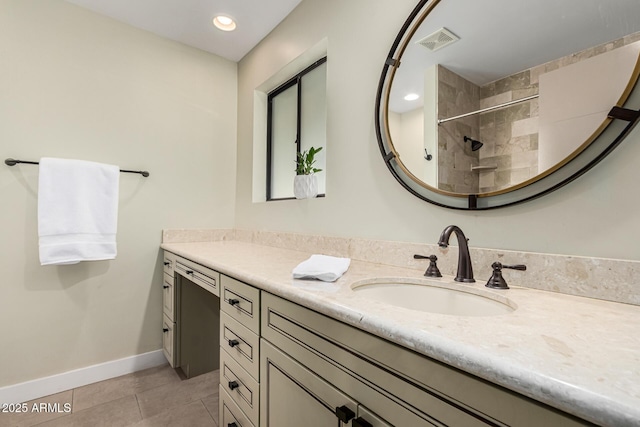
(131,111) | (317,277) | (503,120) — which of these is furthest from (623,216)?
(131,111)

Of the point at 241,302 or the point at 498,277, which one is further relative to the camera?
the point at 241,302

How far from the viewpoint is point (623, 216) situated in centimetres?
75

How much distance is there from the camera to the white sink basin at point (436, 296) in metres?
0.84

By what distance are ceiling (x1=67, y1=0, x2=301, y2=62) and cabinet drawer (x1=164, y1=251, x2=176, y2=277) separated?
1.58m

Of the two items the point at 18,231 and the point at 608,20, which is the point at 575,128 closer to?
the point at 608,20

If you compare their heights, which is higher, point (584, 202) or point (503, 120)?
point (503, 120)

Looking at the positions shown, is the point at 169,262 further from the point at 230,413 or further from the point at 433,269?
the point at 433,269

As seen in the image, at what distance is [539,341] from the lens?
49 centimetres

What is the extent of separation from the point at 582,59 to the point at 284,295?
105 cm

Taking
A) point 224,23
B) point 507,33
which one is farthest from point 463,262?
point 224,23

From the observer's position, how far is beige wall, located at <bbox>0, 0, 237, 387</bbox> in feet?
5.51

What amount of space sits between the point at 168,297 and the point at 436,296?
5.82 feet

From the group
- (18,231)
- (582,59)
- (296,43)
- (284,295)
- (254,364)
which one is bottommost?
(254,364)

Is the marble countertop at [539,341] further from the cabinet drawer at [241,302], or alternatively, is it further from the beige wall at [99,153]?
the beige wall at [99,153]
